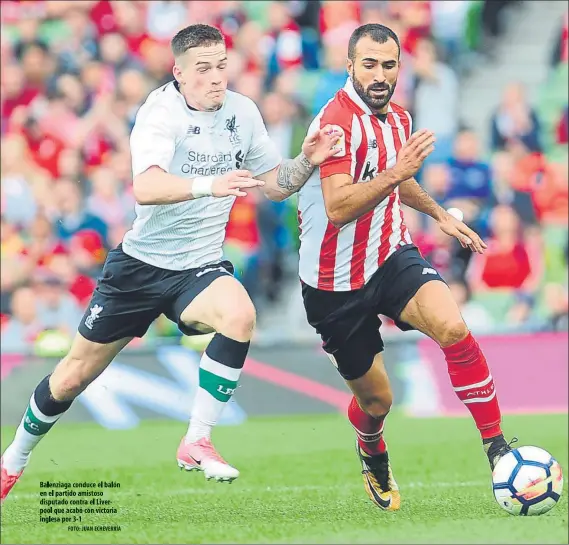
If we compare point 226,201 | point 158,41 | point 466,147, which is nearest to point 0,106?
point 158,41

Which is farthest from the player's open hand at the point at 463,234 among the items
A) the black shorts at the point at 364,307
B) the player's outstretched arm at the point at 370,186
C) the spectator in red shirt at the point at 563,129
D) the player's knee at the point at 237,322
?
the spectator in red shirt at the point at 563,129

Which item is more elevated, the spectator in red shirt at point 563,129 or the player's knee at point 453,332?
the player's knee at point 453,332

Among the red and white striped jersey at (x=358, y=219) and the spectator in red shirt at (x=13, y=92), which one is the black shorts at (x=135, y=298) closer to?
the red and white striped jersey at (x=358, y=219)

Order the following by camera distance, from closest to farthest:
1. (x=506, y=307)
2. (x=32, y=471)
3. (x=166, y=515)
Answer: (x=166, y=515), (x=32, y=471), (x=506, y=307)

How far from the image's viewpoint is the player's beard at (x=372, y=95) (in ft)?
26.1

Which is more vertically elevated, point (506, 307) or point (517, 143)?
point (517, 143)

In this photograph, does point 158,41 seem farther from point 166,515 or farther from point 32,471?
point 166,515

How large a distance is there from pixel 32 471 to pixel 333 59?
6.91 meters

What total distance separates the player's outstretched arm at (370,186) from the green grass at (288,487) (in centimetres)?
178

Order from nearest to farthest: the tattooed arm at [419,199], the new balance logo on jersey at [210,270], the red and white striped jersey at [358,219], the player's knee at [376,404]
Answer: the red and white striped jersey at [358,219] → the new balance logo on jersey at [210,270] → the tattooed arm at [419,199] → the player's knee at [376,404]

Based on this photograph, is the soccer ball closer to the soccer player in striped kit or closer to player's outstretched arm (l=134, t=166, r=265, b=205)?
the soccer player in striped kit

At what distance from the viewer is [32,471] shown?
10930mm

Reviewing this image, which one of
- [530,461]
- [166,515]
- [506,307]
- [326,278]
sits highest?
[326,278]

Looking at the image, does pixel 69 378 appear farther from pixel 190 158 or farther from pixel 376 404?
pixel 376 404
